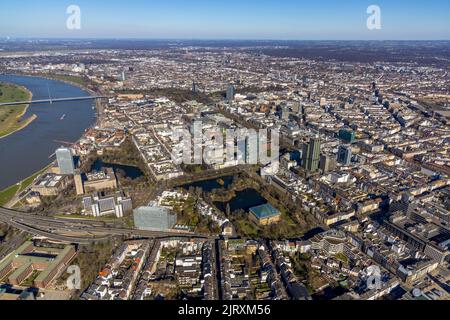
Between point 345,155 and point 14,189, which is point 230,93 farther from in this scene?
point 14,189

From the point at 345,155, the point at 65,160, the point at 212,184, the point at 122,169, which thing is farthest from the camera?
the point at 345,155

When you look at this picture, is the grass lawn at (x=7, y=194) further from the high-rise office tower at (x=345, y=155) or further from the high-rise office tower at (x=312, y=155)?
the high-rise office tower at (x=345, y=155)

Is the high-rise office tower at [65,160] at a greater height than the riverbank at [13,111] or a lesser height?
lesser

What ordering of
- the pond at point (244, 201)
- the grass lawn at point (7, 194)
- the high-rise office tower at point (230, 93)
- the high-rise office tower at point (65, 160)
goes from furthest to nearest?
the high-rise office tower at point (230, 93)
the high-rise office tower at point (65, 160)
the grass lawn at point (7, 194)
the pond at point (244, 201)

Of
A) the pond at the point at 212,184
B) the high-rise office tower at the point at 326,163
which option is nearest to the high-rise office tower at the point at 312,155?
the high-rise office tower at the point at 326,163

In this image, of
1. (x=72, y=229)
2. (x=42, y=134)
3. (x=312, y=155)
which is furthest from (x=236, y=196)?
(x=42, y=134)

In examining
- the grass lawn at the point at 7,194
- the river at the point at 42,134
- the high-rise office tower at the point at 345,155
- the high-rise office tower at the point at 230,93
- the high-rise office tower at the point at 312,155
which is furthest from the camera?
the high-rise office tower at the point at 230,93
